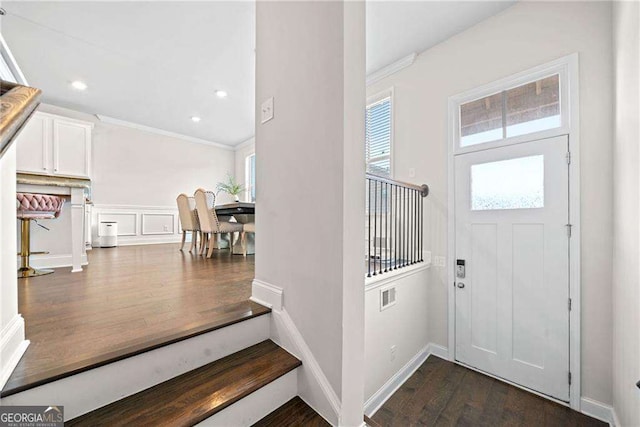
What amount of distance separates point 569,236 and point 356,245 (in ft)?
6.56

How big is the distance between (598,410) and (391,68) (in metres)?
3.65

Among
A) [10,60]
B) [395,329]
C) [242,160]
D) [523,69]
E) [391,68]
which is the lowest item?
[395,329]

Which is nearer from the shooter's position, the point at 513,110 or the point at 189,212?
the point at 513,110

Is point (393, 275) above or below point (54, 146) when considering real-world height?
below

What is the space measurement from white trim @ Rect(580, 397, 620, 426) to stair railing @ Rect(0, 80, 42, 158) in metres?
3.31

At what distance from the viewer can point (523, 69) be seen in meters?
2.19

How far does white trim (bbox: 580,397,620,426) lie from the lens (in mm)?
1734

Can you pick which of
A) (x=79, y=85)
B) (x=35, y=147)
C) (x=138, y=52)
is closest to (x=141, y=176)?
(x=35, y=147)

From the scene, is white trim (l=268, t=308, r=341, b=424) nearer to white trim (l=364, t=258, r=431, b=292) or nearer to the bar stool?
white trim (l=364, t=258, r=431, b=292)

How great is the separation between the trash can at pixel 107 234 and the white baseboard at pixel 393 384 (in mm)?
5763

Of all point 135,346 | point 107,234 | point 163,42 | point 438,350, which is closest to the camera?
point 135,346

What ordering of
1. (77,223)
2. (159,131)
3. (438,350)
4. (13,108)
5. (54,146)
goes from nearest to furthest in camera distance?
(13,108) → (77,223) → (438,350) → (54,146) → (159,131)

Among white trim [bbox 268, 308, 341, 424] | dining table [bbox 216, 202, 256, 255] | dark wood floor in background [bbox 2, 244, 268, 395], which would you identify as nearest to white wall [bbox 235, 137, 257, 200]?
dining table [bbox 216, 202, 256, 255]

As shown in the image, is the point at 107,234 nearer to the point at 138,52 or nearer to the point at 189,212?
the point at 189,212
